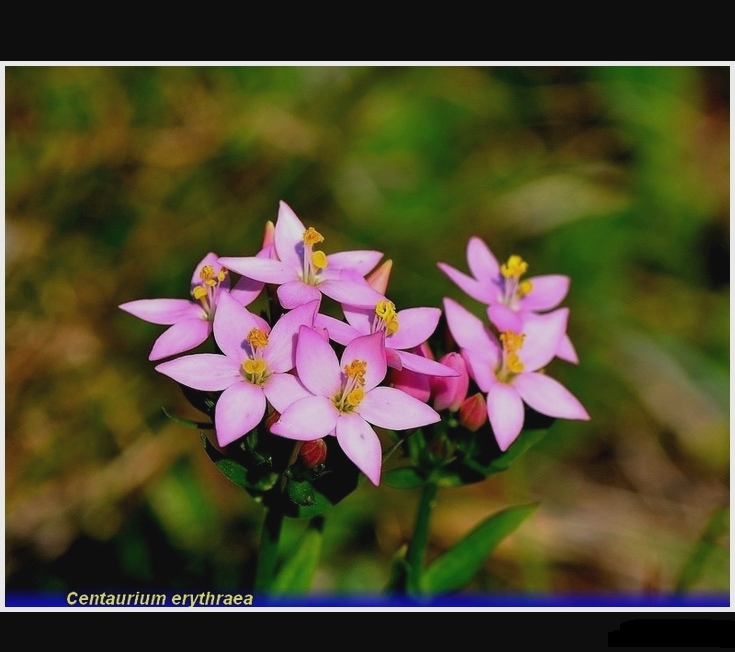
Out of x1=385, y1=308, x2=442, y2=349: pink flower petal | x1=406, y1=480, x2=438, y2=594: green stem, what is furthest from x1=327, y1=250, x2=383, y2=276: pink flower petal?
x1=406, y1=480, x2=438, y2=594: green stem

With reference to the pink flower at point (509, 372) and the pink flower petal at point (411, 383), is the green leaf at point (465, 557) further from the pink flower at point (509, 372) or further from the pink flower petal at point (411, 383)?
the pink flower petal at point (411, 383)

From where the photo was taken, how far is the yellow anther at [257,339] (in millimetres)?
1721

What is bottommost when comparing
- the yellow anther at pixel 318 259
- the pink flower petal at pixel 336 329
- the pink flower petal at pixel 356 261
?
the pink flower petal at pixel 336 329

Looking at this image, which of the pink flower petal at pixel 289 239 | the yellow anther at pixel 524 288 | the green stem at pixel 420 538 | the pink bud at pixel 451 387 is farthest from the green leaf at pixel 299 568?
the yellow anther at pixel 524 288

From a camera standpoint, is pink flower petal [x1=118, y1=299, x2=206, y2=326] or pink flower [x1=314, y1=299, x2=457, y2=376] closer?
pink flower [x1=314, y1=299, x2=457, y2=376]

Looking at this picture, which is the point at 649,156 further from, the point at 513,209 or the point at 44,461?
the point at 44,461

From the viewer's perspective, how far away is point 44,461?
3172mm

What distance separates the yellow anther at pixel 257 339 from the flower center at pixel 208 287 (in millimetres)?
212

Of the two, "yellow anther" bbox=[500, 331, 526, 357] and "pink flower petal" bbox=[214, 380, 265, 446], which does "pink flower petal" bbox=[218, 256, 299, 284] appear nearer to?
"pink flower petal" bbox=[214, 380, 265, 446]

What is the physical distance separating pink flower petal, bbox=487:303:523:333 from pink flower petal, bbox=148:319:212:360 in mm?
699

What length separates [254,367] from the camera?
5.59ft

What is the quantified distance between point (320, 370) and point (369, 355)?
11cm

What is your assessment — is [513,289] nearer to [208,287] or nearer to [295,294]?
[295,294]

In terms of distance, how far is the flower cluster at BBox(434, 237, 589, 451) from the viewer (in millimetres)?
1908
